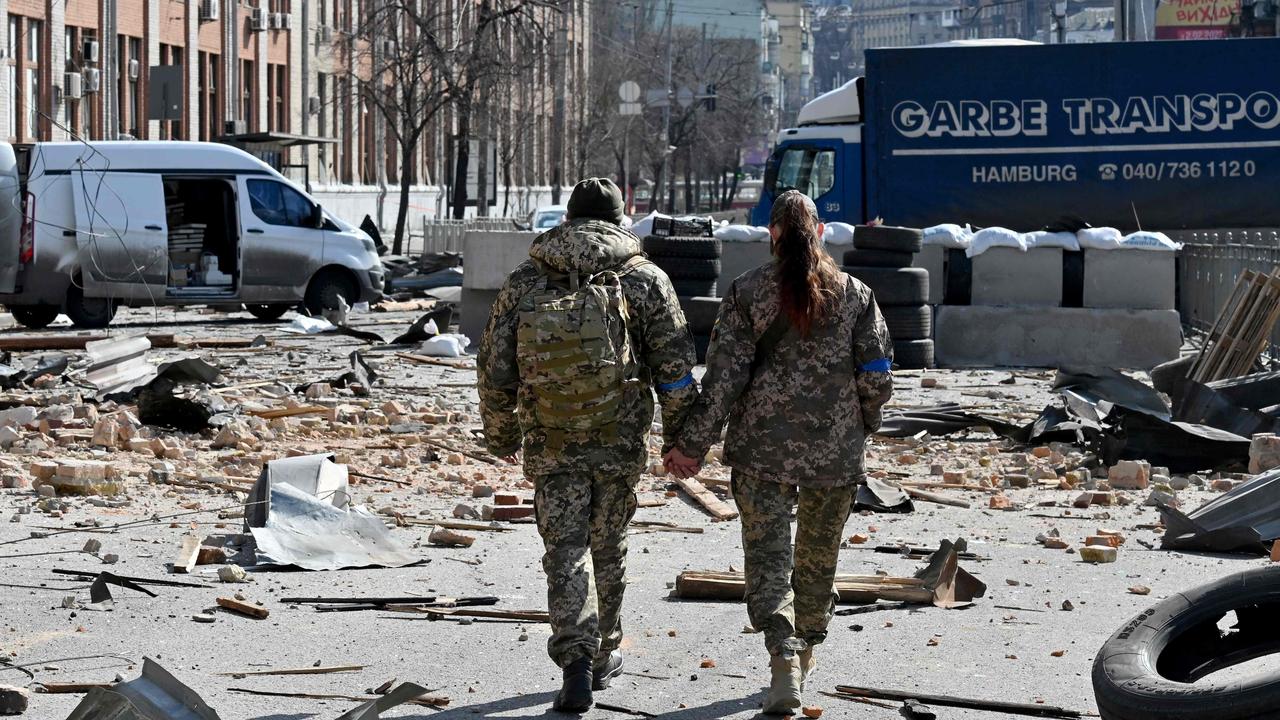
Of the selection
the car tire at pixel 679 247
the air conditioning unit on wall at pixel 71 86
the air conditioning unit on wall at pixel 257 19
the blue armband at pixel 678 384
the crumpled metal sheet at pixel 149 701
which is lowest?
the crumpled metal sheet at pixel 149 701

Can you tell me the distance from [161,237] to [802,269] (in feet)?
58.4

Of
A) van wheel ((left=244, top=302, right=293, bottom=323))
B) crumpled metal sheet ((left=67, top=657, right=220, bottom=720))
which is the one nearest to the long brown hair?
→ crumpled metal sheet ((left=67, top=657, right=220, bottom=720))

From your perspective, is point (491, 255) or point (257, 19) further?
point (257, 19)

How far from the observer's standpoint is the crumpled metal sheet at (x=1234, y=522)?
26.3 ft

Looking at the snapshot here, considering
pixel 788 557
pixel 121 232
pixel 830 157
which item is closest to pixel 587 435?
pixel 788 557

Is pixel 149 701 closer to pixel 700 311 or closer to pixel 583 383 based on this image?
pixel 583 383

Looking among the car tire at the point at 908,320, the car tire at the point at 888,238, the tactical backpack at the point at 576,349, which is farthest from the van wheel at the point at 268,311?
the tactical backpack at the point at 576,349

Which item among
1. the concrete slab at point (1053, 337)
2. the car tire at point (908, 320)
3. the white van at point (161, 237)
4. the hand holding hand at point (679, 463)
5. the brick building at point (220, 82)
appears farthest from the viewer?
the brick building at point (220, 82)

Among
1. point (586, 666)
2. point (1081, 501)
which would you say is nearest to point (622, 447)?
point (586, 666)

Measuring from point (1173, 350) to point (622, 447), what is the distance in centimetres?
1308

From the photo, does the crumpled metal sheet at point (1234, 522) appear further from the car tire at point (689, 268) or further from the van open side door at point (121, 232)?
the van open side door at point (121, 232)

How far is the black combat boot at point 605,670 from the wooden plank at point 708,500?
3.46 m

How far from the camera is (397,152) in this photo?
60.7 metres

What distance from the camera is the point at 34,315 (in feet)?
71.1
